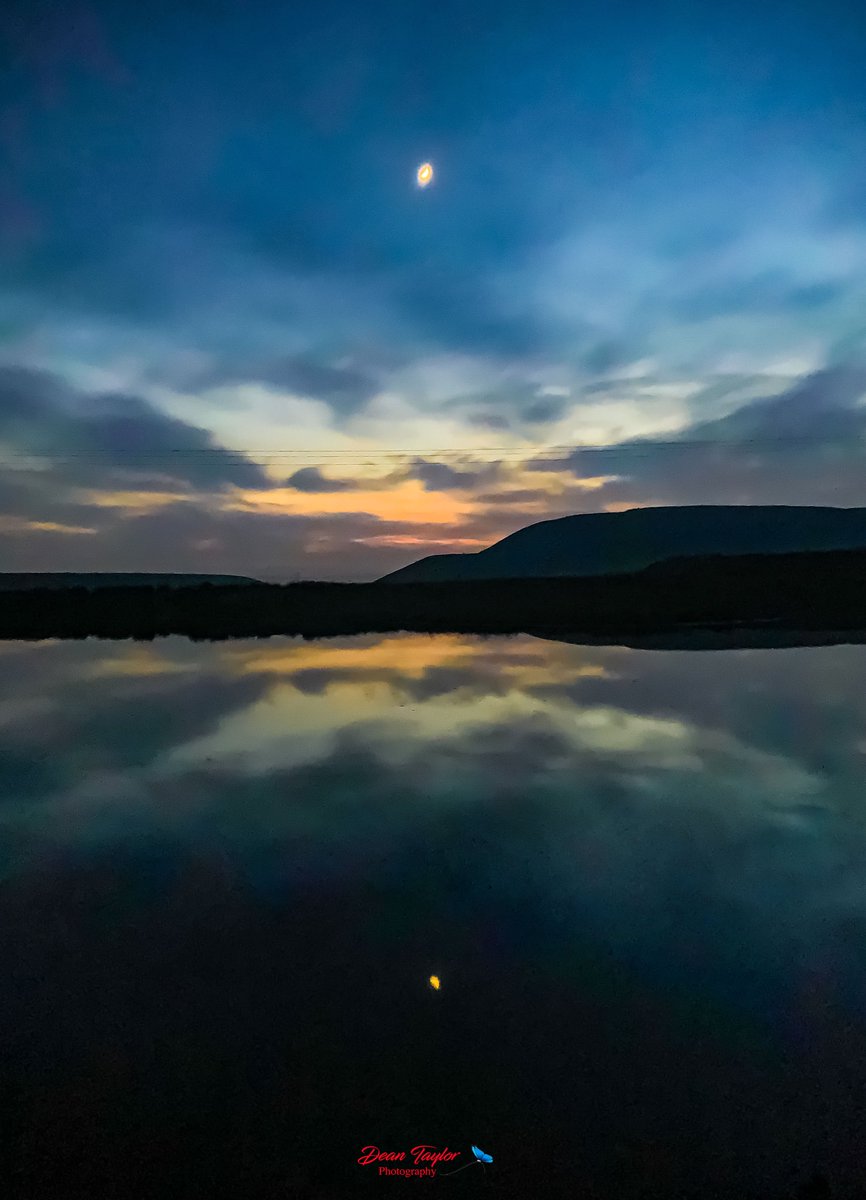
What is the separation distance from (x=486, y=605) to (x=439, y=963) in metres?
44.2

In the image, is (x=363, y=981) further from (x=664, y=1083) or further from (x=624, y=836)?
(x=624, y=836)

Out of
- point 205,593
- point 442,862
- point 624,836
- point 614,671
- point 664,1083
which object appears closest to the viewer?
point 664,1083

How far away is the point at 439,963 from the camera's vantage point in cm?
562

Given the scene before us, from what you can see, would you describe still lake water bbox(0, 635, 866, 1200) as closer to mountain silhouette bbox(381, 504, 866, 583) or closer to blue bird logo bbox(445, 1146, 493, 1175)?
blue bird logo bbox(445, 1146, 493, 1175)

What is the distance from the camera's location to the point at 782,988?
17.3 ft

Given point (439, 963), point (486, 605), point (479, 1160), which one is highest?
point (486, 605)

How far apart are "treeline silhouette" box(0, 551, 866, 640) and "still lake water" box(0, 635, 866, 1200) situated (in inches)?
874

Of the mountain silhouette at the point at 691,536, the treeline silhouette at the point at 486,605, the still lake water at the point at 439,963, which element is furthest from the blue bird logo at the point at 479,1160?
the mountain silhouette at the point at 691,536

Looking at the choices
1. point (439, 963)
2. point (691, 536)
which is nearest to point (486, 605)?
point (439, 963)

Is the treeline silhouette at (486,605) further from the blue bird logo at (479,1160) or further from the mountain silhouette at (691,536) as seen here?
the mountain silhouette at (691,536)

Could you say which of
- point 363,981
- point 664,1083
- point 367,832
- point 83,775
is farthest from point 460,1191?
point 83,775

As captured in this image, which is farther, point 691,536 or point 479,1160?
point 691,536

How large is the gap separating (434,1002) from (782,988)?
2.43 metres

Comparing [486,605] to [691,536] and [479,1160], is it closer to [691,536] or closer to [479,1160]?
[479,1160]
